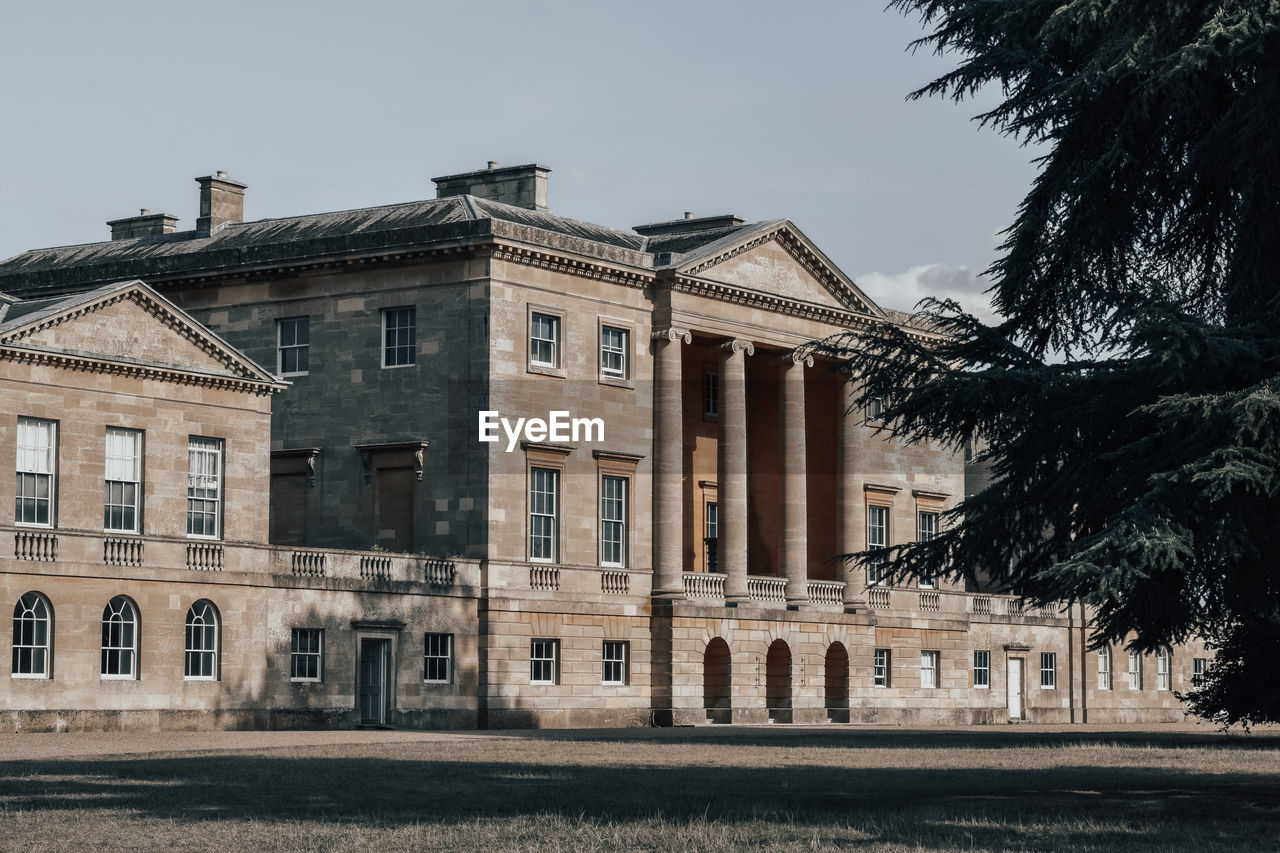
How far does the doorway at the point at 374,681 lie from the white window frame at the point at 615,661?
838 centimetres

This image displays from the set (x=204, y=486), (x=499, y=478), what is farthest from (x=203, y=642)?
(x=499, y=478)

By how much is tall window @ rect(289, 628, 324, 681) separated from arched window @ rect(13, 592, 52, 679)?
6.19m

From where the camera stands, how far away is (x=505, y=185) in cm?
5922

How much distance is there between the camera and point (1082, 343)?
2375cm

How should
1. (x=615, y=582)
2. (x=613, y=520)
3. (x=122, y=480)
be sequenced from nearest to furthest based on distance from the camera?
(x=122, y=480), (x=615, y=582), (x=613, y=520)

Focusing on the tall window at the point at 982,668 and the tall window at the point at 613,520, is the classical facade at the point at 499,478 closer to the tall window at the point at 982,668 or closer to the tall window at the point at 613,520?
the tall window at the point at 613,520

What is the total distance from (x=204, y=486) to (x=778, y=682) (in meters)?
20.4

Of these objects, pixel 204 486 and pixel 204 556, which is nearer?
pixel 204 556

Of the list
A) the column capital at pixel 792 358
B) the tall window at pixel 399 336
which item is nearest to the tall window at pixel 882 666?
the column capital at pixel 792 358

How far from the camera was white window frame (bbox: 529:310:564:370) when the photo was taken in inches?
2108

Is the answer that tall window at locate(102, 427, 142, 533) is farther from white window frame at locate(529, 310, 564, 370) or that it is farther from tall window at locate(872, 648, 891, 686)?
tall window at locate(872, 648, 891, 686)

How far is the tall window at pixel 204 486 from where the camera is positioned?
45531 millimetres

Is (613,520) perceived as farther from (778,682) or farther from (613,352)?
(778,682)

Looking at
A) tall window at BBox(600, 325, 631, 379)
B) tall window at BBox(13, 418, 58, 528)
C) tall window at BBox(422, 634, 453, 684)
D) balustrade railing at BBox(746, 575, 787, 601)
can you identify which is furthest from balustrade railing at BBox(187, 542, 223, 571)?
balustrade railing at BBox(746, 575, 787, 601)
